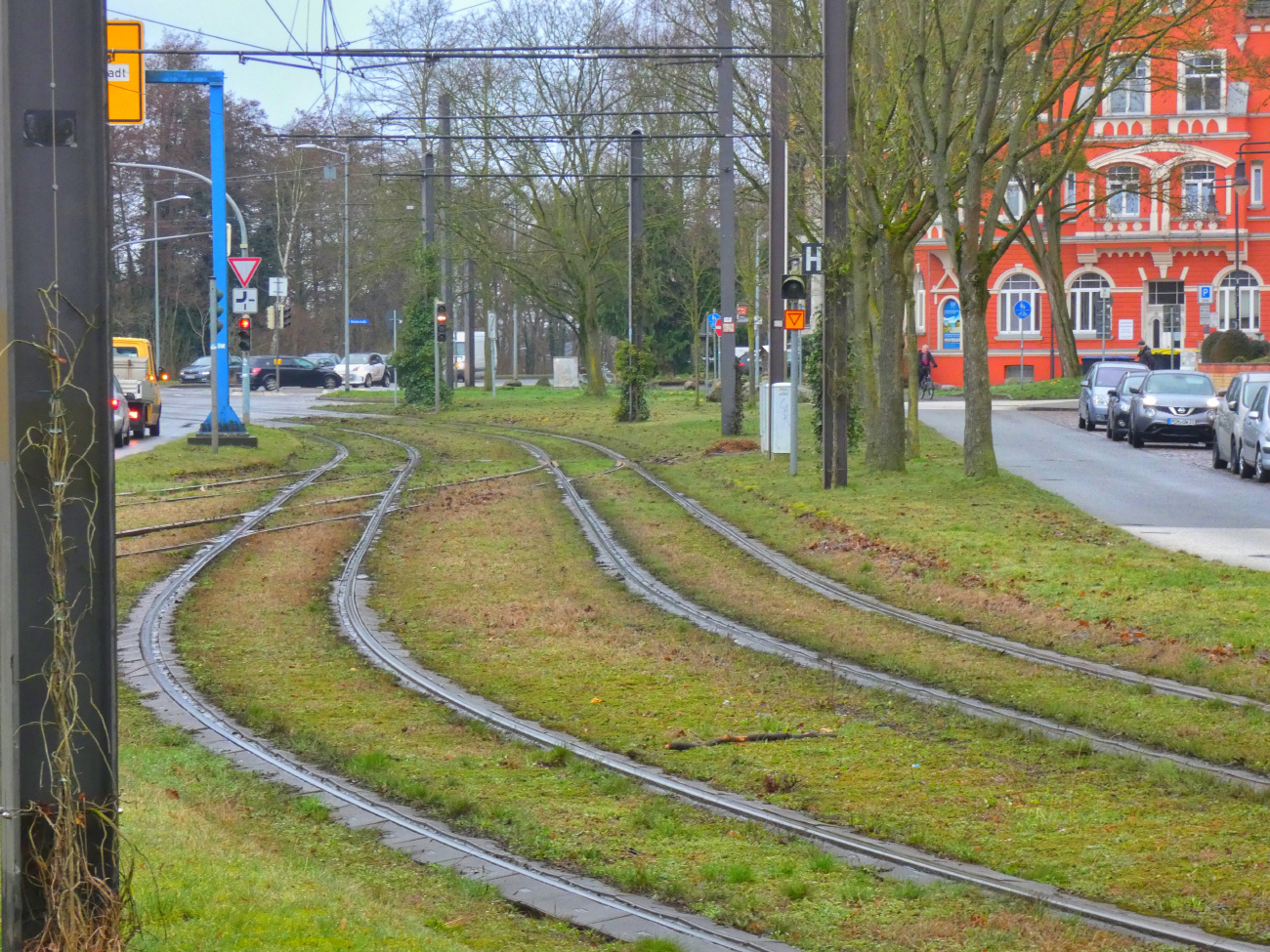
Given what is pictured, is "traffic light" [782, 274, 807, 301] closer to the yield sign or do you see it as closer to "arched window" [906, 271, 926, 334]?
the yield sign

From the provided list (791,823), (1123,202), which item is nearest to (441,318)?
(1123,202)

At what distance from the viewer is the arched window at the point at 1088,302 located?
2655 inches

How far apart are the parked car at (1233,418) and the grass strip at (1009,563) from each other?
176 inches

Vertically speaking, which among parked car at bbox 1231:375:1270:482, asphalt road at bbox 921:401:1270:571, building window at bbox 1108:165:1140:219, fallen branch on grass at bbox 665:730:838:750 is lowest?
fallen branch on grass at bbox 665:730:838:750

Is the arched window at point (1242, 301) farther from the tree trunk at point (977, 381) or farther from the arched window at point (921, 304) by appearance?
the tree trunk at point (977, 381)

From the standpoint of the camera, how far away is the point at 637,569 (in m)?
15.0

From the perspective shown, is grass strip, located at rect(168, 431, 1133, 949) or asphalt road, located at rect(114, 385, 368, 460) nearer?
grass strip, located at rect(168, 431, 1133, 949)

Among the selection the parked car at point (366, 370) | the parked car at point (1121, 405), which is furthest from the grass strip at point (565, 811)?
the parked car at point (366, 370)

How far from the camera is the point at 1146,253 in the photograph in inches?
2618

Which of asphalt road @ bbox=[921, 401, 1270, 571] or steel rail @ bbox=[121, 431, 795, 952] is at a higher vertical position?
asphalt road @ bbox=[921, 401, 1270, 571]

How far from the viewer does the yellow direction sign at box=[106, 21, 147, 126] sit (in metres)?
18.6

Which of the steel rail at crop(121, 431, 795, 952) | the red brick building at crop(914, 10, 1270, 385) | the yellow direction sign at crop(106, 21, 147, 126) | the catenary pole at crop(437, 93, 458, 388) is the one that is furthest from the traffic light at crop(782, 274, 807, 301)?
the red brick building at crop(914, 10, 1270, 385)

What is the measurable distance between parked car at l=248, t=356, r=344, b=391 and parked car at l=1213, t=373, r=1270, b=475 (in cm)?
5235

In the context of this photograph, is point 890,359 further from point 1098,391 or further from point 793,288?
point 1098,391
